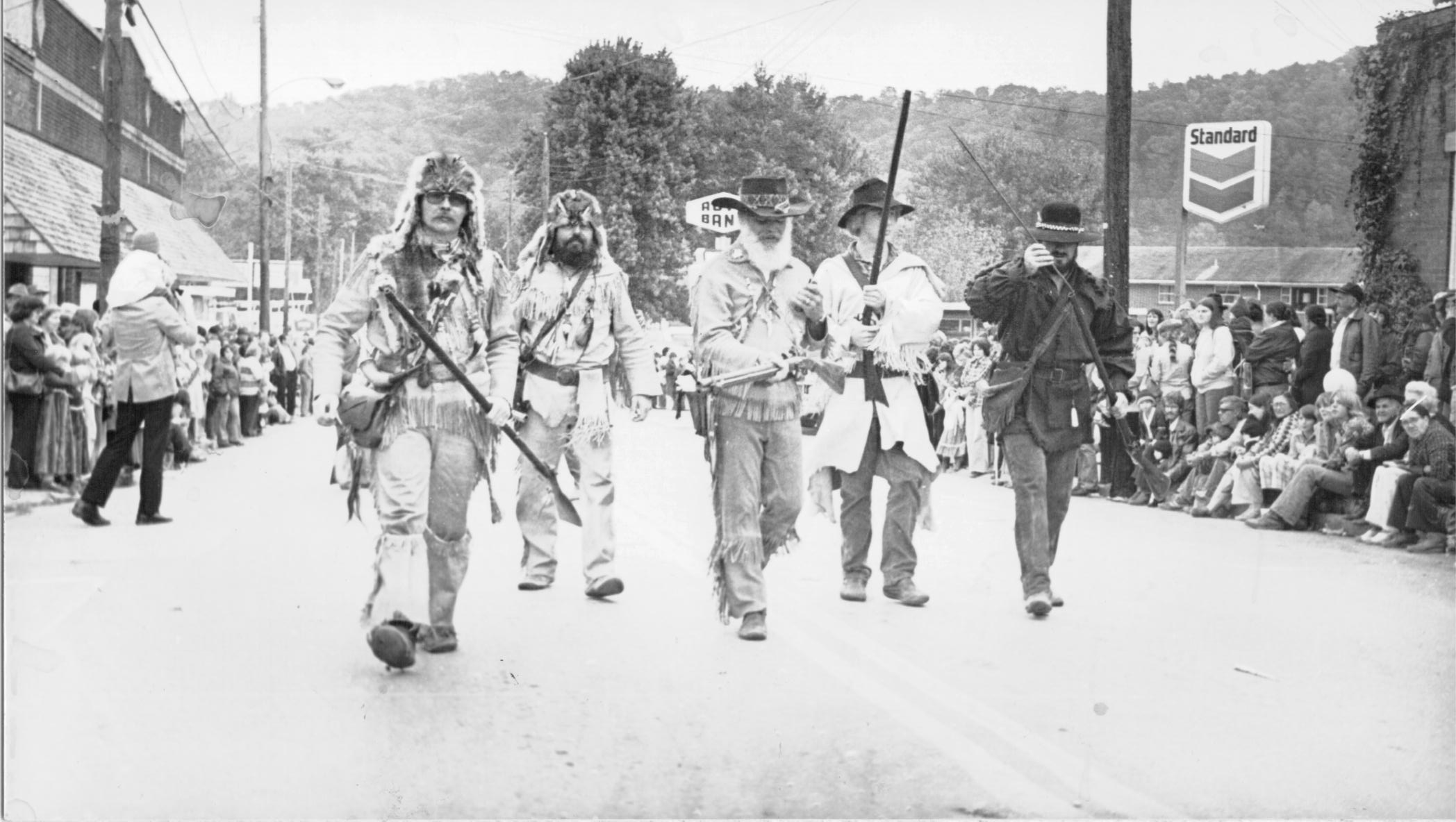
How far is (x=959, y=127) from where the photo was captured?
24.9ft

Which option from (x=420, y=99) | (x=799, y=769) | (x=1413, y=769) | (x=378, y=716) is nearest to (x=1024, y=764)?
(x=799, y=769)

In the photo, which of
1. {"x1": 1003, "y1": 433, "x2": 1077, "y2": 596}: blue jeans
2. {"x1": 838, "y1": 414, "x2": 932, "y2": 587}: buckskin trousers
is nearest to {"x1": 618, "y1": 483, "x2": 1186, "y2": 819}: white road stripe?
{"x1": 838, "y1": 414, "x2": 932, "y2": 587}: buckskin trousers

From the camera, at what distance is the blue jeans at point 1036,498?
7.98m

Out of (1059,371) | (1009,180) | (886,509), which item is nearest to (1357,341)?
(1009,180)

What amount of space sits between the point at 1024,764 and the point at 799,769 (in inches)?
28.3

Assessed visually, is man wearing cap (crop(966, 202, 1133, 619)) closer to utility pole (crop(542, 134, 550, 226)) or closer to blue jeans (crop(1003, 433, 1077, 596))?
blue jeans (crop(1003, 433, 1077, 596))

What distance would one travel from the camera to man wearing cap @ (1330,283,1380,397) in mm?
12469

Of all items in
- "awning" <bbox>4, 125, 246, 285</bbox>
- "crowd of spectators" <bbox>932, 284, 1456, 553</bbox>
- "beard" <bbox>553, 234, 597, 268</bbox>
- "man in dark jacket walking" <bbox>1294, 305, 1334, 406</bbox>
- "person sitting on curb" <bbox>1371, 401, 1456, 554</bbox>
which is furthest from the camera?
"man in dark jacket walking" <bbox>1294, 305, 1334, 406</bbox>

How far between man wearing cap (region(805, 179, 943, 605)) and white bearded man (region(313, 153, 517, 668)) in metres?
1.96

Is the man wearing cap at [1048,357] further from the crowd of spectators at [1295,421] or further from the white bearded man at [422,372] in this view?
the white bearded man at [422,372]

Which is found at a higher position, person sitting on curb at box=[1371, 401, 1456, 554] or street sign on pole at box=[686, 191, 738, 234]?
street sign on pole at box=[686, 191, 738, 234]

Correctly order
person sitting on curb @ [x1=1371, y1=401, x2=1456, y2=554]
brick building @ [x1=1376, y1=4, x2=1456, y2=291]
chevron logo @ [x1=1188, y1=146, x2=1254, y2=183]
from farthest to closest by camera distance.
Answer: person sitting on curb @ [x1=1371, y1=401, x2=1456, y2=554], brick building @ [x1=1376, y1=4, x2=1456, y2=291], chevron logo @ [x1=1188, y1=146, x2=1254, y2=183]

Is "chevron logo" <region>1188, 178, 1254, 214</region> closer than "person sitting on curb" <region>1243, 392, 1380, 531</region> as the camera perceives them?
Yes

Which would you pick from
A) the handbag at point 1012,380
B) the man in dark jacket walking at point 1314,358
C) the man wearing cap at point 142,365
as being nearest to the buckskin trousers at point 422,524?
the handbag at point 1012,380
